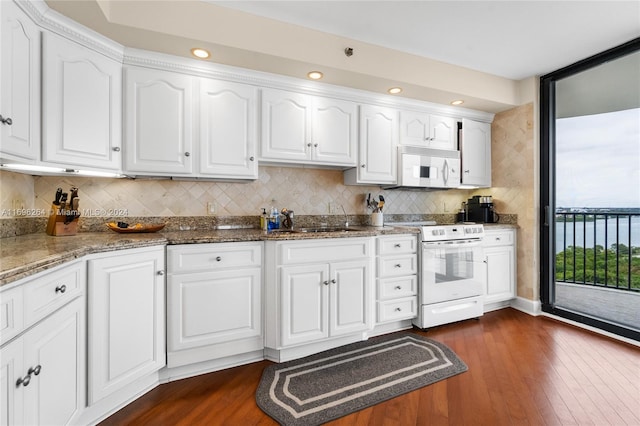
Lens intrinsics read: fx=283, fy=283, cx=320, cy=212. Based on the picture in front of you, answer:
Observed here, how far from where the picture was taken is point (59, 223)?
1.87m

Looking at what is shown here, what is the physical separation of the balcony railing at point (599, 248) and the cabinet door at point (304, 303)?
2.74 metres

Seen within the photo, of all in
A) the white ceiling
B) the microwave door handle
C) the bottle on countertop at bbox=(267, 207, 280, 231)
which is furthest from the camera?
the microwave door handle

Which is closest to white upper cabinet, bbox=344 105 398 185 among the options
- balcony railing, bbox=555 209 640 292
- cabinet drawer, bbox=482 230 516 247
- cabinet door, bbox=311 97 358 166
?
cabinet door, bbox=311 97 358 166

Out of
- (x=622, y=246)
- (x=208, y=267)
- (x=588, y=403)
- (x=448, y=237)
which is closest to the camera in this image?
(x=588, y=403)

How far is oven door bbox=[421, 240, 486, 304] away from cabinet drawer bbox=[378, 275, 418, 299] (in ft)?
0.33

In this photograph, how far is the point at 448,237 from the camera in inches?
109

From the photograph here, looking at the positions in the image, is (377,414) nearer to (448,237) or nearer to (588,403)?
(588,403)

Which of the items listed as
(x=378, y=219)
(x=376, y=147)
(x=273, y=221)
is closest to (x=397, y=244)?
(x=378, y=219)

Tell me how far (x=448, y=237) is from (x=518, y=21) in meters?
1.83

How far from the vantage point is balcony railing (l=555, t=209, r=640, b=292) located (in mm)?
3215

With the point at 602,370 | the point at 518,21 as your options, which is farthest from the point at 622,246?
the point at 518,21

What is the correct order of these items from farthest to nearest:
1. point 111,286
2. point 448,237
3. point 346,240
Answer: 1. point 448,237
2. point 346,240
3. point 111,286

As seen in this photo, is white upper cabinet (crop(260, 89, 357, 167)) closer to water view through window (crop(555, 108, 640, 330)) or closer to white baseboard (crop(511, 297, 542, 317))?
water view through window (crop(555, 108, 640, 330))

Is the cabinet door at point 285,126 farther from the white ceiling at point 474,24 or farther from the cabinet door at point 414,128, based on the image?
the cabinet door at point 414,128
